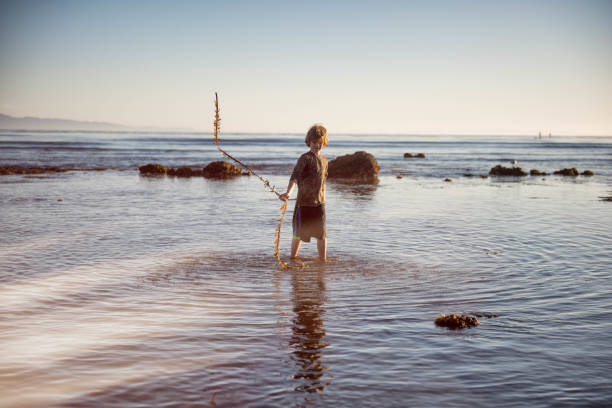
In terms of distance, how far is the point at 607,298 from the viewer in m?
6.01

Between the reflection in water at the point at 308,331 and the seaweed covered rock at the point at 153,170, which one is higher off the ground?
the seaweed covered rock at the point at 153,170

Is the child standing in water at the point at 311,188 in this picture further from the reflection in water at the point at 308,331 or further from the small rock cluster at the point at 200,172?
the small rock cluster at the point at 200,172

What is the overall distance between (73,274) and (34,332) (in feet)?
7.70

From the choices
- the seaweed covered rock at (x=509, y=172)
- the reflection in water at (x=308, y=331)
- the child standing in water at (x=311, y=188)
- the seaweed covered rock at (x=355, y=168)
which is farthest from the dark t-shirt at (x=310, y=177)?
the seaweed covered rock at (x=509, y=172)

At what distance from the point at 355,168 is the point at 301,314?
2172cm

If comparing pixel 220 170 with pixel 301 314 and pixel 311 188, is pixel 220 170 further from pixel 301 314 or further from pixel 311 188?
pixel 301 314

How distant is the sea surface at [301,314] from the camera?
12.1 feet

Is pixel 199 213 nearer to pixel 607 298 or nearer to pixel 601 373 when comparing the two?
pixel 607 298

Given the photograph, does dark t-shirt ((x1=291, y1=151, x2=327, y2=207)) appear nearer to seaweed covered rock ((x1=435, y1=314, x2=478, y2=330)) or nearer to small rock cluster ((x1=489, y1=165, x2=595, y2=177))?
seaweed covered rock ((x1=435, y1=314, x2=478, y2=330))

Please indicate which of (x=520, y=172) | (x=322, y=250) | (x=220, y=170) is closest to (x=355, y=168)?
(x=220, y=170)

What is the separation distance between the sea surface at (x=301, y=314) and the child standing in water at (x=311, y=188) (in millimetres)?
616

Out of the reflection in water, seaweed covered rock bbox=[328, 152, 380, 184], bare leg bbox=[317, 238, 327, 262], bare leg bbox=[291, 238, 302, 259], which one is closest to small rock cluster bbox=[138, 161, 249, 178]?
seaweed covered rock bbox=[328, 152, 380, 184]

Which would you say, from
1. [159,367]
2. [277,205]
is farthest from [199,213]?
[159,367]

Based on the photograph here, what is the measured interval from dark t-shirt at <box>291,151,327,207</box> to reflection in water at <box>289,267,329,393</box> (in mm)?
1246
